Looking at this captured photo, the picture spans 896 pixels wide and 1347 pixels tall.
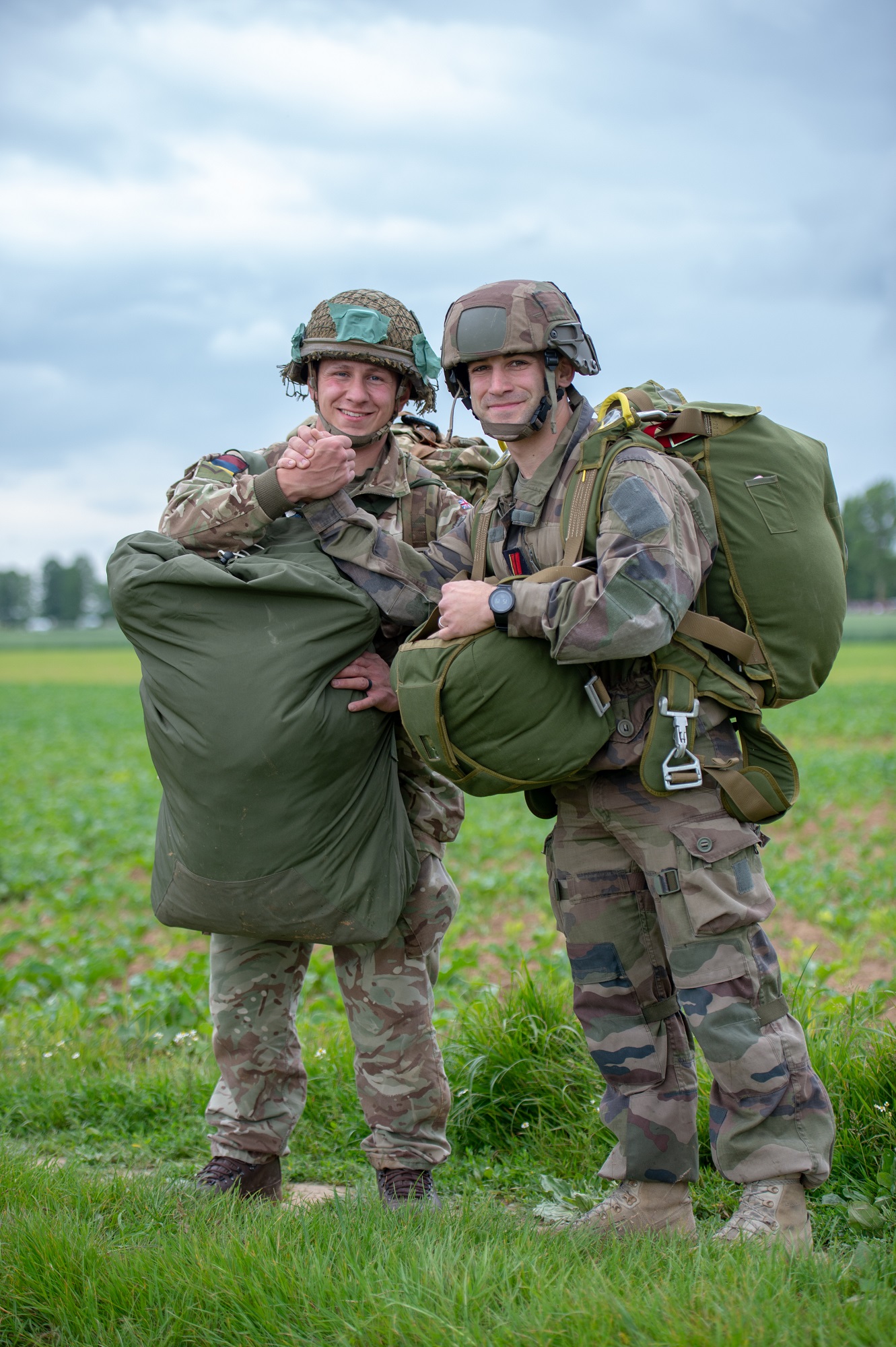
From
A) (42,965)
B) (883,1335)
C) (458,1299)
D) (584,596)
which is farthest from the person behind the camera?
(42,965)

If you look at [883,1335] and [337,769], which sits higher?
[337,769]

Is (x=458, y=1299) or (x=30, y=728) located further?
(x=30, y=728)

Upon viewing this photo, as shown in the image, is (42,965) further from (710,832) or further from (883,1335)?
(883,1335)

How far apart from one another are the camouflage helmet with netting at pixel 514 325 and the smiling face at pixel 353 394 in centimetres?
41

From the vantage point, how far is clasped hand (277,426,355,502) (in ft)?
11.6

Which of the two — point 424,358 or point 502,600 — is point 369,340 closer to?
point 424,358

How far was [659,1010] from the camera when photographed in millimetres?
3494

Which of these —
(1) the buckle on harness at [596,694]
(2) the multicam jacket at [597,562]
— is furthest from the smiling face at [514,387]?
(1) the buckle on harness at [596,694]

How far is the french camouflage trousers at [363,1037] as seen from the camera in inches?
148

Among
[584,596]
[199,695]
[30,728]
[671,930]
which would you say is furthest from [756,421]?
[30,728]

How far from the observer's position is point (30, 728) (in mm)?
25547

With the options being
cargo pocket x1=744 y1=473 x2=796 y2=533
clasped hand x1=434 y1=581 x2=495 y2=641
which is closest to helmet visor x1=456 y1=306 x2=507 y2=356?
clasped hand x1=434 y1=581 x2=495 y2=641

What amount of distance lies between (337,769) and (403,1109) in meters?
1.18

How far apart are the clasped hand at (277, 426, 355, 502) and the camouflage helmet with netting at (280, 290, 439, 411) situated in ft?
1.16
